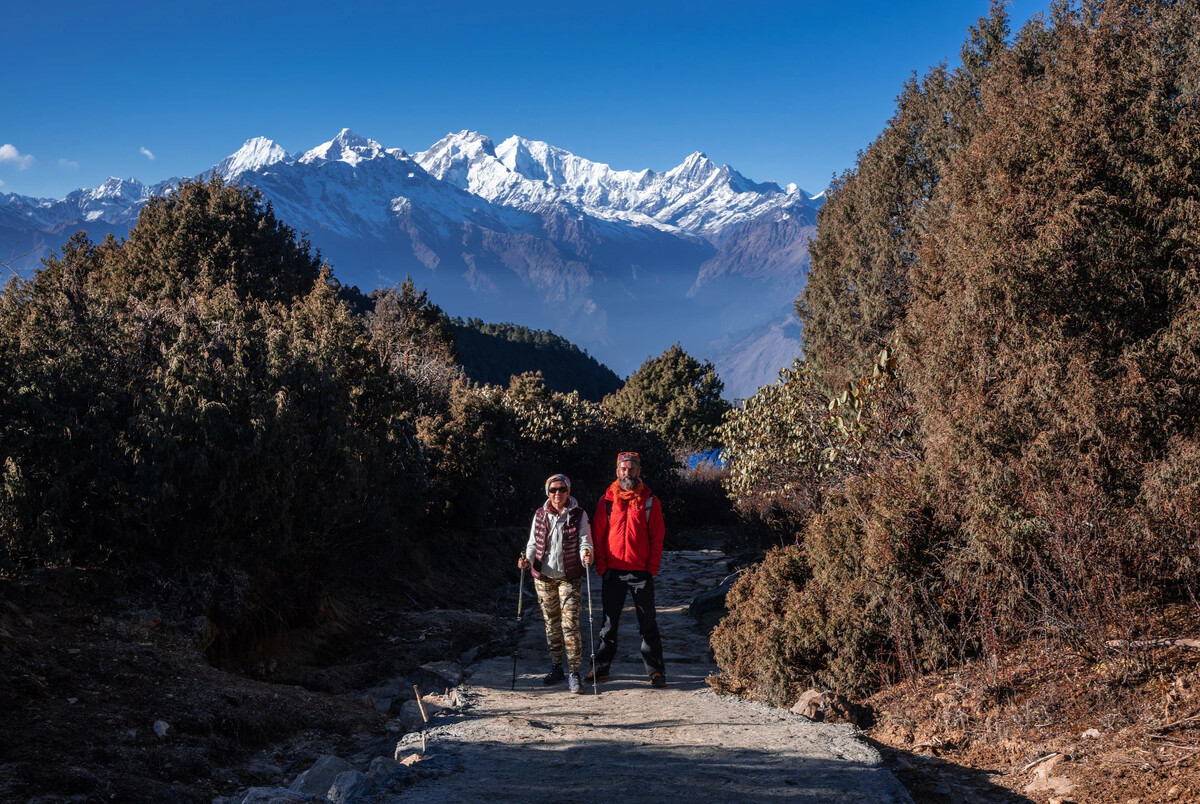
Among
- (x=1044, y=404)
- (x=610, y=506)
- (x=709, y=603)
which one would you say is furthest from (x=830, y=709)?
(x=709, y=603)

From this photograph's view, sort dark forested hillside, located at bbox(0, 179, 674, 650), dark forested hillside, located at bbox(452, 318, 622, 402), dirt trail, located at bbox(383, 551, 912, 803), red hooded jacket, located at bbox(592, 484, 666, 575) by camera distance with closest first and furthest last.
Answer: dirt trail, located at bbox(383, 551, 912, 803) < red hooded jacket, located at bbox(592, 484, 666, 575) < dark forested hillside, located at bbox(0, 179, 674, 650) < dark forested hillside, located at bbox(452, 318, 622, 402)

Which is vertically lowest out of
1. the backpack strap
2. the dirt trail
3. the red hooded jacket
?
the dirt trail

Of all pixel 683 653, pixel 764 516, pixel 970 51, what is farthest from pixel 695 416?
pixel 683 653

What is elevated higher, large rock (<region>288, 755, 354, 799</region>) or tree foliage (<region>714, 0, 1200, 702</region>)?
tree foliage (<region>714, 0, 1200, 702</region>)

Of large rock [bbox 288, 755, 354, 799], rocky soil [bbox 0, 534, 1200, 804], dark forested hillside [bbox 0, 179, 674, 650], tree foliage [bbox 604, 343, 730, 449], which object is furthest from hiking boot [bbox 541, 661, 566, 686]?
tree foliage [bbox 604, 343, 730, 449]

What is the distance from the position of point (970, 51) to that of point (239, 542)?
12.5 m

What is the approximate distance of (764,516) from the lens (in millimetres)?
14664

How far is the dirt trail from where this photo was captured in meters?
4.21

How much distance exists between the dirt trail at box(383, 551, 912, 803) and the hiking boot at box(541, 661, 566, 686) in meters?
0.06

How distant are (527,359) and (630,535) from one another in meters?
65.1

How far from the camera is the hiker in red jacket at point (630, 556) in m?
6.95

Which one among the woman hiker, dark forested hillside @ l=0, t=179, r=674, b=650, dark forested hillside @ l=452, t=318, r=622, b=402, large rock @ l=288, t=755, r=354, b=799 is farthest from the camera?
dark forested hillside @ l=452, t=318, r=622, b=402

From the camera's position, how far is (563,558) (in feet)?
22.4

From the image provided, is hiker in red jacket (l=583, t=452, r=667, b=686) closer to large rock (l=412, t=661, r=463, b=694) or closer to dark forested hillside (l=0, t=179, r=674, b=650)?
large rock (l=412, t=661, r=463, b=694)
